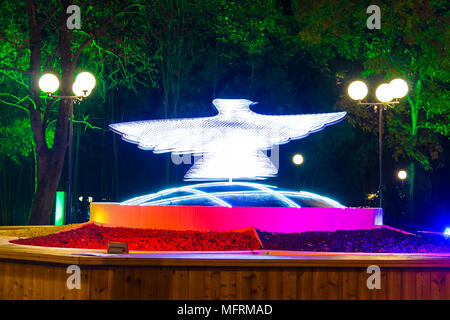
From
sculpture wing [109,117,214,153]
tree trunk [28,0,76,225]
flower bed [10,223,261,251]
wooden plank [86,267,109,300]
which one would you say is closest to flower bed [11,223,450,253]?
flower bed [10,223,261,251]

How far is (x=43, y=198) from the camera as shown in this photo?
20.5 metres

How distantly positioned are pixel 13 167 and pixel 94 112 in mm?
6093

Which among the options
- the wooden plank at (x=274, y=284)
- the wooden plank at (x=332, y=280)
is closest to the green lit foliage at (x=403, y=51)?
the wooden plank at (x=332, y=280)

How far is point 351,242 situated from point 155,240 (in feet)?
14.1

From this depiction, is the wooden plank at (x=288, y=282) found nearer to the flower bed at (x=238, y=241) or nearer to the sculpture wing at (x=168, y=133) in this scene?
the flower bed at (x=238, y=241)

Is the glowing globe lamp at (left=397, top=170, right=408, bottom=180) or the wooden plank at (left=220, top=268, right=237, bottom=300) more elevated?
the glowing globe lamp at (left=397, top=170, right=408, bottom=180)

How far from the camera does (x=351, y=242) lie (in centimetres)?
1230

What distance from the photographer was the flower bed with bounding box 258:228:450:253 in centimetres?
1181

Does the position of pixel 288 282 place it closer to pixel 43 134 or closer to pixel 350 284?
pixel 350 284

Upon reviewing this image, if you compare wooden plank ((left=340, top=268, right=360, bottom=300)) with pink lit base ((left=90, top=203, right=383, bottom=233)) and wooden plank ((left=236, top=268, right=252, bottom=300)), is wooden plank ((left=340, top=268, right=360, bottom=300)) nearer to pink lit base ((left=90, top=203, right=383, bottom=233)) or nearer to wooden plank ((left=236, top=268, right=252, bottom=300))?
wooden plank ((left=236, top=268, right=252, bottom=300))

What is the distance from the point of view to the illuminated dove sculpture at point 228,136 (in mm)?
15312

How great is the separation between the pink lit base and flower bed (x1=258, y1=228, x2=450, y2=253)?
41 cm

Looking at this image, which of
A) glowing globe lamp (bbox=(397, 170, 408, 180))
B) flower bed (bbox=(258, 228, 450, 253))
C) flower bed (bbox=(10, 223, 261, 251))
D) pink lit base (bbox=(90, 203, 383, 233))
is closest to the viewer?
flower bed (bbox=(10, 223, 261, 251))
